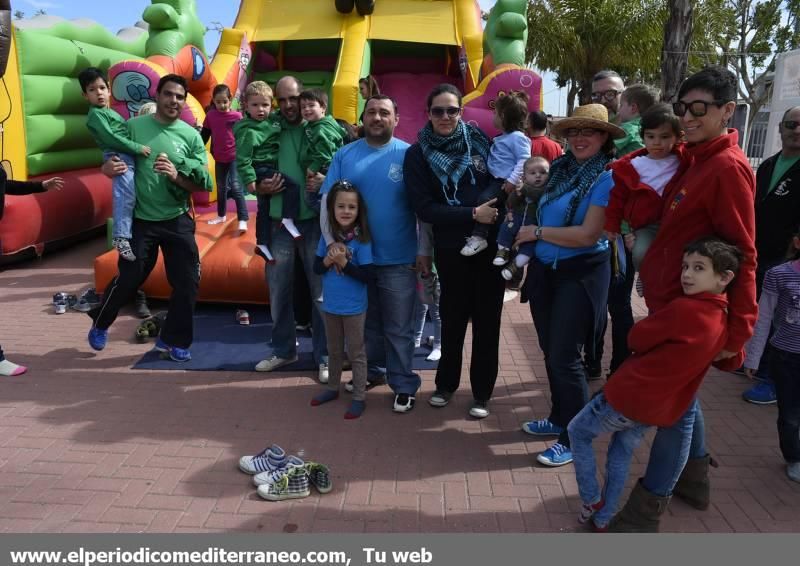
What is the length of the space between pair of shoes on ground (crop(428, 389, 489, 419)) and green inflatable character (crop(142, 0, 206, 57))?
22.4ft

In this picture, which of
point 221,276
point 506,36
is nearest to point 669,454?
point 221,276

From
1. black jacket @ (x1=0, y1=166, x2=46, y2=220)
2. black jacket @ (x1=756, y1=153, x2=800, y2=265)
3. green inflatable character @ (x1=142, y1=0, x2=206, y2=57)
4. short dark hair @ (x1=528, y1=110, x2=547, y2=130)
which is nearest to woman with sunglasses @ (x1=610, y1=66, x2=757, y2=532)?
black jacket @ (x1=756, y1=153, x2=800, y2=265)

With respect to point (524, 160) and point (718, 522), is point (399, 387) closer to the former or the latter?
point (524, 160)

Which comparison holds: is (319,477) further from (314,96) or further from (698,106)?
(314,96)

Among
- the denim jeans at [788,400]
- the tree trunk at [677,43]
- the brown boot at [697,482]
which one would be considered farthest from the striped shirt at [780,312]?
the tree trunk at [677,43]

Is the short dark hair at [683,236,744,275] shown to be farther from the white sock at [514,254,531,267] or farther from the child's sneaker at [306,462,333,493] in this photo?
the child's sneaker at [306,462,333,493]

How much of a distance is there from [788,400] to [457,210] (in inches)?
79.5

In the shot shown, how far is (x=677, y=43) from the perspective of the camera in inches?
363

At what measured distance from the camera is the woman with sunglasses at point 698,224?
2.23 m

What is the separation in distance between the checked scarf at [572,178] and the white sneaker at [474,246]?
395 millimetres

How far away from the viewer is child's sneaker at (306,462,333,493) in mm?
2906

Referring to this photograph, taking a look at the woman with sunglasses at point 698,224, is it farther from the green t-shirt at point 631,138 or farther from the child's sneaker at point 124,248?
the child's sneaker at point 124,248

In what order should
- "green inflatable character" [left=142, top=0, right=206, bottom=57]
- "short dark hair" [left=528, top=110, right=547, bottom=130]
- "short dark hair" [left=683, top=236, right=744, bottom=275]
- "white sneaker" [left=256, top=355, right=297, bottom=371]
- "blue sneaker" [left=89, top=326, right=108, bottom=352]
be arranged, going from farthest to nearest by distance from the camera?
"green inflatable character" [left=142, top=0, right=206, bottom=57] → "short dark hair" [left=528, top=110, right=547, bottom=130] → "blue sneaker" [left=89, top=326, right=108, bottom=352] → "white sneaker" [left=256, top=355, right=297, bottom=371] → "short dark hair" [left=683, top=236, right=744, bottom=275]
